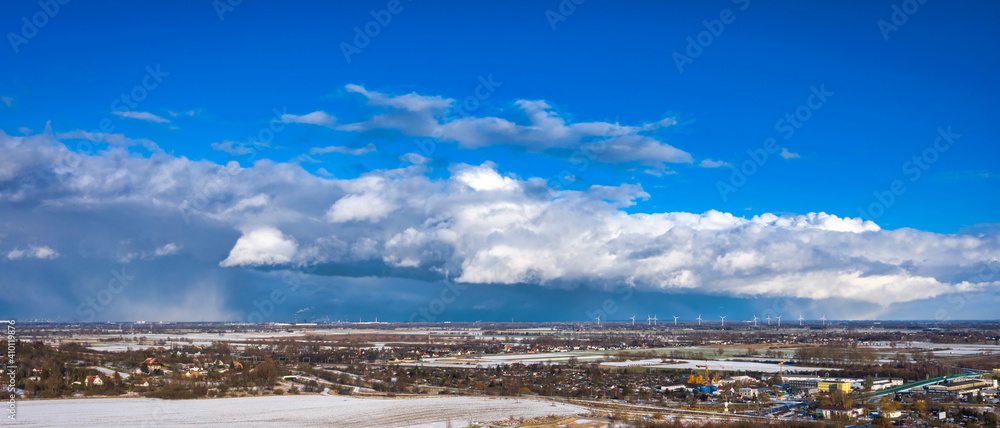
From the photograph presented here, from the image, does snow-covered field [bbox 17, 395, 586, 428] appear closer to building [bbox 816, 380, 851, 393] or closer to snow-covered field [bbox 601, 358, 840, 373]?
building [bbox 816, 380, 851, 393]

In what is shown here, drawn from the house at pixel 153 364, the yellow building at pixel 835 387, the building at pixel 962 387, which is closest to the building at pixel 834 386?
the yellow building at pixel 835 387

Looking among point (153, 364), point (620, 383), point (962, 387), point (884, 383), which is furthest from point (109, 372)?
point (962, 387)

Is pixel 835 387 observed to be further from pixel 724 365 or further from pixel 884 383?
pixel 724 365

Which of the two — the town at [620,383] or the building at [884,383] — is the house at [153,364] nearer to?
the town at [620,383]

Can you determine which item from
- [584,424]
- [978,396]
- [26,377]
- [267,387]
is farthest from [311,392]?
[978,396]

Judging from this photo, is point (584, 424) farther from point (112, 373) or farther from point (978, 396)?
point (112, 373)
